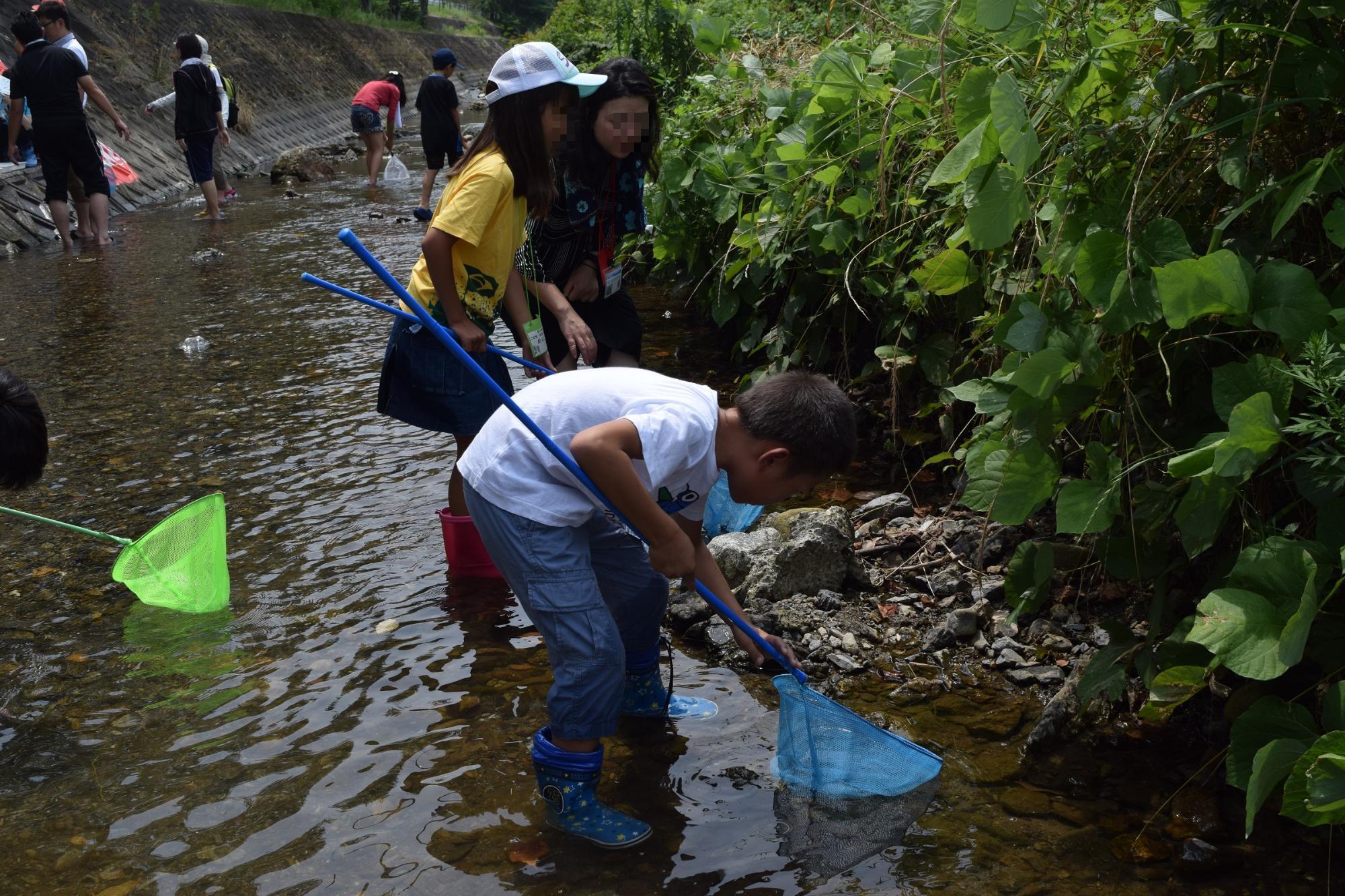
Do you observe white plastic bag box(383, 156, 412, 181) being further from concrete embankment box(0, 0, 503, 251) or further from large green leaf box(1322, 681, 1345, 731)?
large green leaf box(1322, 681, 1345, 731)

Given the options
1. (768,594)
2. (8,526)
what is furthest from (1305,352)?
(8,526)

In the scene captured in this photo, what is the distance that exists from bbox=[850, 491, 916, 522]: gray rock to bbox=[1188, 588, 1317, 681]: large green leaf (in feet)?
5.86

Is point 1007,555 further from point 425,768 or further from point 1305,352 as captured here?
point 425,768

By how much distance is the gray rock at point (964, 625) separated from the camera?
3121mm

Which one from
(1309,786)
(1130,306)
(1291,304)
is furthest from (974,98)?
(1309,786)

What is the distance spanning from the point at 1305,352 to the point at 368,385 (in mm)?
4604

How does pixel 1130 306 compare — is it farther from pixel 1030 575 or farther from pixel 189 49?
pixel 189 49

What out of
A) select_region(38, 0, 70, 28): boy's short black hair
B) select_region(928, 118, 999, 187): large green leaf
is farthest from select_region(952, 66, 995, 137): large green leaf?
select_region(38, 0, 70, 28): boy's short black hair

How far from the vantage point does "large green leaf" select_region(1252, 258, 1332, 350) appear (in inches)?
81.7

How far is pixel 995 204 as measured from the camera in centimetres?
244

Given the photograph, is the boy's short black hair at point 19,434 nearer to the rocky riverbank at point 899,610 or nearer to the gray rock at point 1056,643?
the rocky riverbank at point 899,610

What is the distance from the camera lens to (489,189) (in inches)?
125

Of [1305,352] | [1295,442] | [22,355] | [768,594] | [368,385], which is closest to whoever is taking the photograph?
[1305,352]

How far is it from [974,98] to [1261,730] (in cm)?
146
